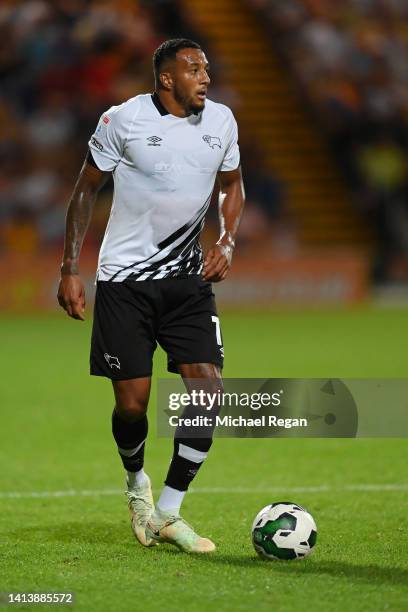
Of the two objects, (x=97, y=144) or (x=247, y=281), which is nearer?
(x=97, y=144)

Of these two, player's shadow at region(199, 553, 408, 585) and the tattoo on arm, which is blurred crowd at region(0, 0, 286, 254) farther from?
player's shadow at region(199, 553, 408, 585)

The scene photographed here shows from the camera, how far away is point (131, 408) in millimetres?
4969

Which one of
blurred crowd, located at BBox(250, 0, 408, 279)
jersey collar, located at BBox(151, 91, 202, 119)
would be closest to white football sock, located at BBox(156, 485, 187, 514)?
jersey collar, located at BBox(151, 91, 202, 119)

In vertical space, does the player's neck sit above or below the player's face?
below

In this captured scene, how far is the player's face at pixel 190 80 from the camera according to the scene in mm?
4895

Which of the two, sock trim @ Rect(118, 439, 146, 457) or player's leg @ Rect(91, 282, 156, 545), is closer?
player's leg @ Rect(91, 282, 156, 545)

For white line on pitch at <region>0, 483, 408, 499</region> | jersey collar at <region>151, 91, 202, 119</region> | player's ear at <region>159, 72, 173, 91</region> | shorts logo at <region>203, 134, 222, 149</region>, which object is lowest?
white line on pitch at <region>0, 483, 408, 499</region>

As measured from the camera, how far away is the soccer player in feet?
16.1

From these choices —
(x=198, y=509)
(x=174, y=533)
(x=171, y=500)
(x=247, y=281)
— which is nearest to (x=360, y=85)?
(x=247, y=281)

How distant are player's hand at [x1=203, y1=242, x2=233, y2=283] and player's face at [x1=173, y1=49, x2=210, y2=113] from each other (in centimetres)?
60

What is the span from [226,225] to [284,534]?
1365 millimetres

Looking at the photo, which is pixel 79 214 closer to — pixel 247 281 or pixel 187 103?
pixel 187 103

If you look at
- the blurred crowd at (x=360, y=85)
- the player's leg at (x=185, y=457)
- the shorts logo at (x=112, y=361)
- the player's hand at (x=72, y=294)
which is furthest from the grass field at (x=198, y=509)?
the blurred crowd at (x=360, y=85)

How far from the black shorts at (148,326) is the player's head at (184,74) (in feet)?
2.48
